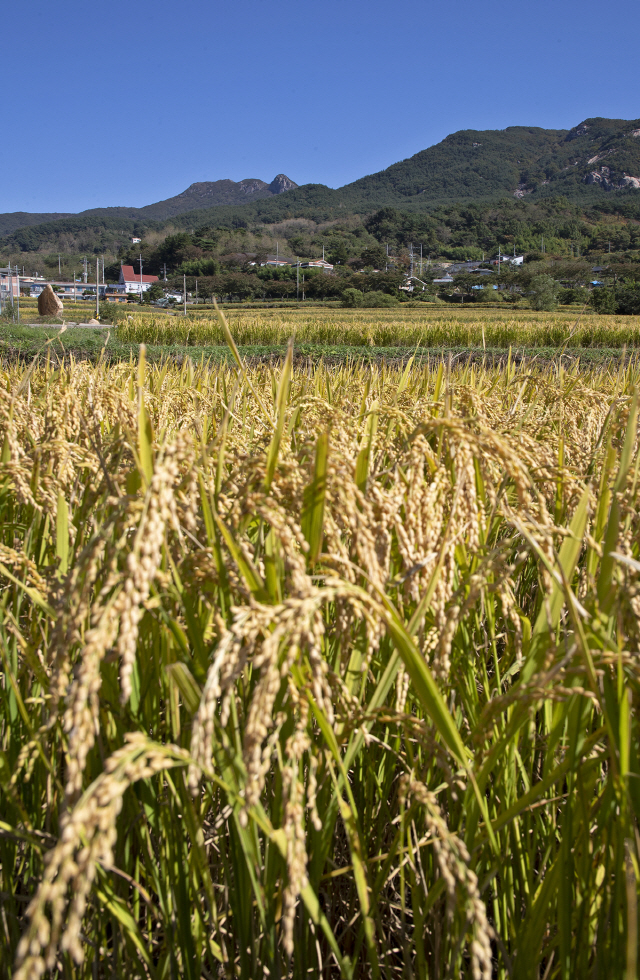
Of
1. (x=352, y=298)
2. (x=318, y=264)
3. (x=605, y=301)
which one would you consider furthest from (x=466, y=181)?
(x=605, y=301)

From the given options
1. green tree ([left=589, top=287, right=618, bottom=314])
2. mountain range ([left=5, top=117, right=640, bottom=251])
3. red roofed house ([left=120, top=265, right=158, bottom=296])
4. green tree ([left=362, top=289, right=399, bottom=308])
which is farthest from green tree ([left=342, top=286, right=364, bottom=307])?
mountain range ([left=5, top=117, right=640, bottom=251])

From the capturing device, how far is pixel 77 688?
19.1 inches

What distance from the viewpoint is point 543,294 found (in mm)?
55656

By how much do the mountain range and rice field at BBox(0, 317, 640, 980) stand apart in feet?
542

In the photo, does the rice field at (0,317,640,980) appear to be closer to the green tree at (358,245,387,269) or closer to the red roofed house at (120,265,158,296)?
the green tree at (358,245,387,269)

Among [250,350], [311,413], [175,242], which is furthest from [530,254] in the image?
[311,413]

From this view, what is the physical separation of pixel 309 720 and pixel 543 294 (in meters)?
61.7

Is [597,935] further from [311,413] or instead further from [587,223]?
[587,223]

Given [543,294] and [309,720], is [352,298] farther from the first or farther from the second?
[309,720]

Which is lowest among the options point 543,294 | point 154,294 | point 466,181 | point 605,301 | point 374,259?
point 605,301

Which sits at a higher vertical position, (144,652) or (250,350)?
(250,350)

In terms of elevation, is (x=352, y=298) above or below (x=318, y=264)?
below

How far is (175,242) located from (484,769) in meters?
113

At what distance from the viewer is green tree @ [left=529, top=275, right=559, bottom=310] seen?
2083 inches
